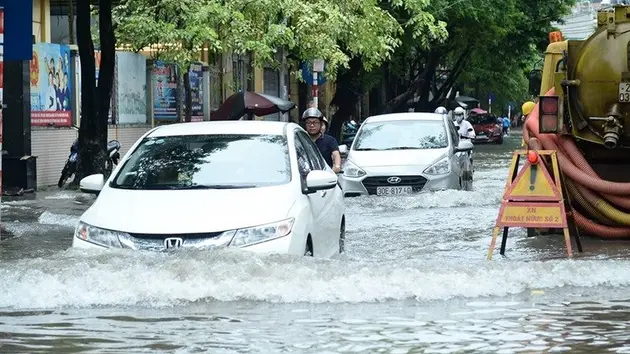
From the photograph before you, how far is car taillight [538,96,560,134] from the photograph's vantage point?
1436 centimetres

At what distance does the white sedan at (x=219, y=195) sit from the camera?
10.2 meters

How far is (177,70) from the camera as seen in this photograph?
3603 centimetres

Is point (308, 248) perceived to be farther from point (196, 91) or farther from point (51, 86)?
point (196, 91)

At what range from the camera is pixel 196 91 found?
37.8m

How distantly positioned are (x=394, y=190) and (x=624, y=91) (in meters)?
7.63

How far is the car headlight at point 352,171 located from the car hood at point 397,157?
67 millimetres

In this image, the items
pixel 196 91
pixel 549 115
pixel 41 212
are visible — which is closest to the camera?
pixel 549 115

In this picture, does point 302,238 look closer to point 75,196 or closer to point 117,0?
point 75,196

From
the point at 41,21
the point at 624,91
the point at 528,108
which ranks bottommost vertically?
the point at 528,108

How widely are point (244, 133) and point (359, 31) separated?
20.4 meters

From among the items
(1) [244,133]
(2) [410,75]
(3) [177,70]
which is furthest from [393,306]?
(2) [410,75]

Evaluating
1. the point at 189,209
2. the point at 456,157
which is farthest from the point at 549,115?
the point at 456,157

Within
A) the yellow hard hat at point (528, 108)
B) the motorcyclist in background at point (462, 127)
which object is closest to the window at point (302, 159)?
the yellow hard hat at point (528, 108)

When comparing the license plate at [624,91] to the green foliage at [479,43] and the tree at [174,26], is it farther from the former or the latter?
the green foliage at [479,43]
